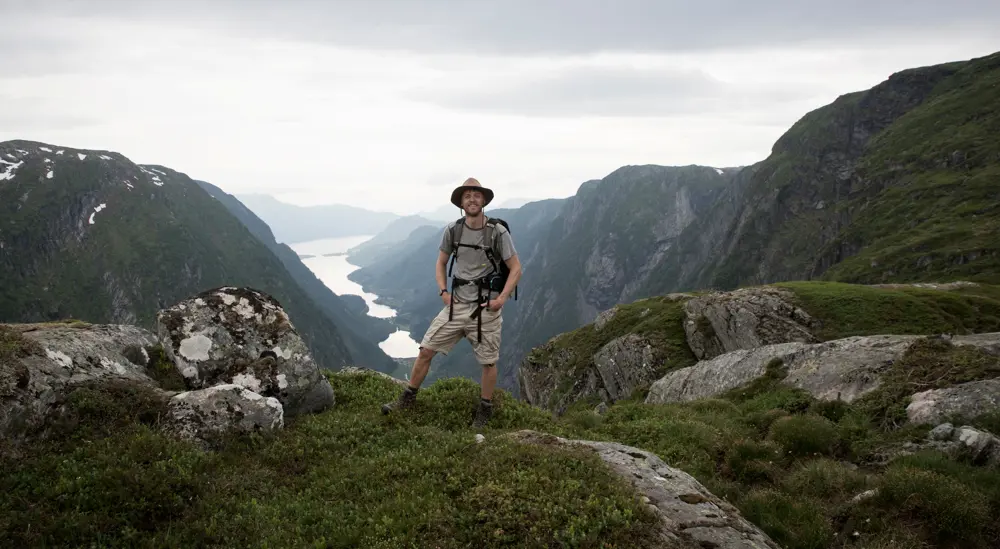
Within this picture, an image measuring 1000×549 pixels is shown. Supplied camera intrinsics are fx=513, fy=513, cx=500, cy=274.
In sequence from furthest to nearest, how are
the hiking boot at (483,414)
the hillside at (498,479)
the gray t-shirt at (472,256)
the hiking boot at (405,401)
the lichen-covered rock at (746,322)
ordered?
the lichen-covered rock at (746,322), the hiking boot at (405,401), the hiking boot at (483,414), the gray t-shirt at (472,256), the hillside at (498,479)

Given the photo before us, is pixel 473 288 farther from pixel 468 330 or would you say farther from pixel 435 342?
pixel 435 342

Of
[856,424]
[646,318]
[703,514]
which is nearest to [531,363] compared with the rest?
[646,318]

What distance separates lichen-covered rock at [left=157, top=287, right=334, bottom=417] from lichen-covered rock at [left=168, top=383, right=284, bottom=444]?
4.48ft

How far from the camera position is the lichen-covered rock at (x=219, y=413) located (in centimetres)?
1048

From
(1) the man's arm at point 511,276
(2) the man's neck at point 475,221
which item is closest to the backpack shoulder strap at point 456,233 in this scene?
(2) the man's neck at point 475,221

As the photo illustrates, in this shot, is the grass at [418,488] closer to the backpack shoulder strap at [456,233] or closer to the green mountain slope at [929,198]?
the backpack shoulder strap at [456,233]

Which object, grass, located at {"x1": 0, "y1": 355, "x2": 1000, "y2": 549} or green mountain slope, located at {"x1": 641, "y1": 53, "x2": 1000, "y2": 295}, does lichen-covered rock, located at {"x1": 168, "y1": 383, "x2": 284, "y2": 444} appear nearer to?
grass, located at {"x1": 0, "y1": 355, "x2": 1000, "y2": 549}

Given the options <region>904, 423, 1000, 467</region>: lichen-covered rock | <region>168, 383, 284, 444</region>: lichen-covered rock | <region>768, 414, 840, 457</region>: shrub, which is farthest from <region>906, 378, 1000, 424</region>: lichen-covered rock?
<region>168, 383, 284, 444</region>: lichen-covered rock

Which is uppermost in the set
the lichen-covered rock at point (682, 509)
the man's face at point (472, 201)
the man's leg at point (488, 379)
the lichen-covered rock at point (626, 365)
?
the man's face at point (472, 201)

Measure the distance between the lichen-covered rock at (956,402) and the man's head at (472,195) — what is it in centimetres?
1169

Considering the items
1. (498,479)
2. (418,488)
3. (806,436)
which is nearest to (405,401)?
(418,488)

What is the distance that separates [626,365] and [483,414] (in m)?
32.2

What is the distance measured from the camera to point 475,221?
12.2 metres

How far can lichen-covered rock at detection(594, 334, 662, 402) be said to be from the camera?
40.3 metres
